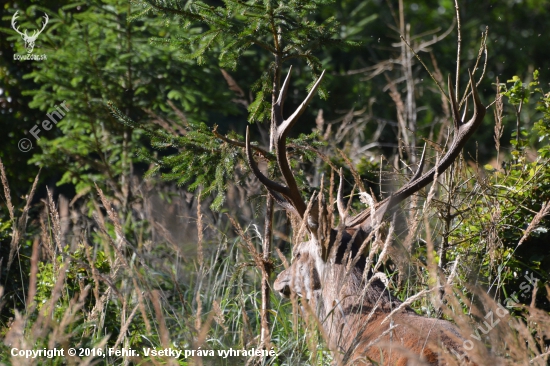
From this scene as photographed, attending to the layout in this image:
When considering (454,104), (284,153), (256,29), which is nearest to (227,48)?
(256,29)

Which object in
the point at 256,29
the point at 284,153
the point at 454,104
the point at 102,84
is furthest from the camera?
the point at 102,84

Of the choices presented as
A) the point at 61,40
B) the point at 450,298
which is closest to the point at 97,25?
the point at 61,40

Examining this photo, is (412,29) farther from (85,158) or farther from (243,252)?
(243,252)

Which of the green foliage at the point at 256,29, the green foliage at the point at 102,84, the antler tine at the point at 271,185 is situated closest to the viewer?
the antler tine at the point at 271,185

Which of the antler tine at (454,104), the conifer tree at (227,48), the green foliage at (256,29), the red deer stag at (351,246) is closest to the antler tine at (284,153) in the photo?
the red deer stag at (351,246)

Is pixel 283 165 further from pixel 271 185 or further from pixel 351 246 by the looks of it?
pixel 351 246

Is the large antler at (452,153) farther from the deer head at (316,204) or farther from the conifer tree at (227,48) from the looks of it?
the conifer tree at (227,48)

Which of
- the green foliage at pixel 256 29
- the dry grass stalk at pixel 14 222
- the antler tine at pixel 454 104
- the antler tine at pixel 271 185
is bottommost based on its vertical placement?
the dry grass stalk at pixel 14 222

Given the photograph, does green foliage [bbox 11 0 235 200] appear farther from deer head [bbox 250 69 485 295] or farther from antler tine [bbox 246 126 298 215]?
deer head [bbox 250 69 485 295]

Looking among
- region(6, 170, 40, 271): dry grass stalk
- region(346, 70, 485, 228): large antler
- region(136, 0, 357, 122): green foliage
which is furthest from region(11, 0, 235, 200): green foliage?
region(346, 70, 485, 228): large antler

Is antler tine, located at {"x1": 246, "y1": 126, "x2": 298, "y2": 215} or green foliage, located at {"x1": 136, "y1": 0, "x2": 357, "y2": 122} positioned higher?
green foliage, located at {"x1": 136, "y1": 0, "x2": 357, "y2": 122}

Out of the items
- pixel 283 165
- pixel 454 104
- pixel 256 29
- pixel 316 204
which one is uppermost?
pixel 256 29

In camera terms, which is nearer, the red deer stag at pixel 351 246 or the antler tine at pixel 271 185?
the red deer stag at pixel 351 246

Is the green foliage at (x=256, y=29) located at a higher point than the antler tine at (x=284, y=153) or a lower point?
higher
